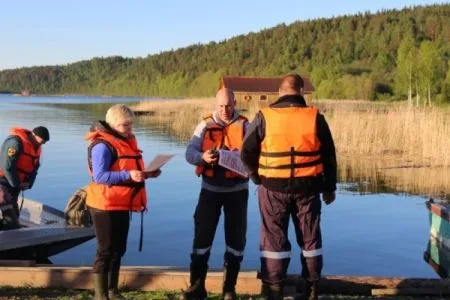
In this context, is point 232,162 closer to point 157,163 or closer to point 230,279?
point 157,163

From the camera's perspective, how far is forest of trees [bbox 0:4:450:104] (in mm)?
56781

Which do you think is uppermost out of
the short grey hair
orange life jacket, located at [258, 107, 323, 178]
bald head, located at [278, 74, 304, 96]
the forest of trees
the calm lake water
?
the forest of trees

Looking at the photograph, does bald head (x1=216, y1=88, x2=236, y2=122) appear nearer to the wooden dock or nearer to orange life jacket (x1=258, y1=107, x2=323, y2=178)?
orange life jacket (x1=258, y1=107, x2=323, y2=178)

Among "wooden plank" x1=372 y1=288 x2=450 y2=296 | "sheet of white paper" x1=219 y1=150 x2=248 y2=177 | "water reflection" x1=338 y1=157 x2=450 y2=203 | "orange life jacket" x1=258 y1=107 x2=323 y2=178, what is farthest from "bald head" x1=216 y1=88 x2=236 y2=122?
"water reflection" x1=338 y1=157 x2=450 y2=203

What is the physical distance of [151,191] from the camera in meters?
14.3

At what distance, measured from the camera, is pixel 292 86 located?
16.7 ft

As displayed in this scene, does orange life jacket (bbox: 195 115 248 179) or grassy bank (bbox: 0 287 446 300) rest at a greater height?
orange life jacket (bbox: 195 115 248 179)

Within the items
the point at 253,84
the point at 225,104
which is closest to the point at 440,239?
the point at 225,104

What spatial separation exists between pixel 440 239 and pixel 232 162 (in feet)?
12.0

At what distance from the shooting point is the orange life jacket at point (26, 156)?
7.34 m

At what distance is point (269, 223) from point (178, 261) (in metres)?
3.84

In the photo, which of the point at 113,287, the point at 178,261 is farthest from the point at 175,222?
the point at 113,287

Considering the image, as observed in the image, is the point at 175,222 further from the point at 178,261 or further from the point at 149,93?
the point at 149,93

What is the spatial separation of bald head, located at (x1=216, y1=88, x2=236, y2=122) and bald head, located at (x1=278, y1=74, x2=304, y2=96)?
47 cm
